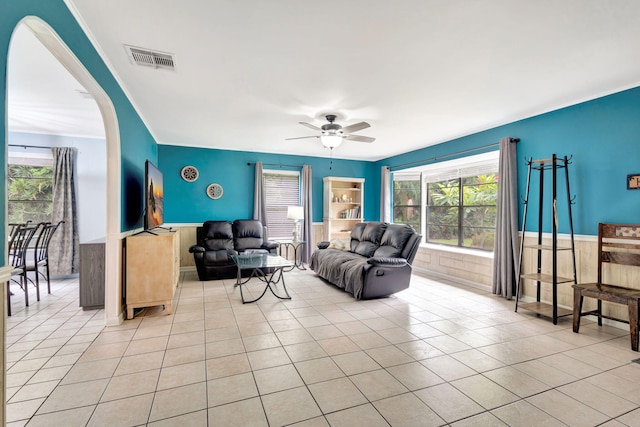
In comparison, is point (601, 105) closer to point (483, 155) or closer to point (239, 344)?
point (483, 155)

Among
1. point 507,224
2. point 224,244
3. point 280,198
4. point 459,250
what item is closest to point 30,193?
point 224,244

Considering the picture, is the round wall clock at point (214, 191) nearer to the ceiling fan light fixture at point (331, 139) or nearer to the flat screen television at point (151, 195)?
the flat screen television at point (151, 195)

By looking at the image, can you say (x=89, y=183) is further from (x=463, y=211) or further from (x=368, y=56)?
(x=463, y=211)

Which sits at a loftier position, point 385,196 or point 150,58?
point 150,58

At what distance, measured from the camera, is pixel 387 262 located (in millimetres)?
4047

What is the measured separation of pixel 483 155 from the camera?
16.1 ft

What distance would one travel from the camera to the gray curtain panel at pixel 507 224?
4164 millimetres

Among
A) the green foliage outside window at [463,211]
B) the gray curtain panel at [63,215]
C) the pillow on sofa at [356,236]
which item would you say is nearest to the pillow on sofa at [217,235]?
the gray curtain panel at [63,215]

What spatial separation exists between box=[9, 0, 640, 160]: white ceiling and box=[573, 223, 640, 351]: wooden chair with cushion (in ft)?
5.02

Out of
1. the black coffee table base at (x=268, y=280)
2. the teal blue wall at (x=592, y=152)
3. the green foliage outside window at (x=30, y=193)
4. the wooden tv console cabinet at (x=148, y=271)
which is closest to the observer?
the teal blue wall at (x=592, y=152)

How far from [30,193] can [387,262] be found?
6.13 meters

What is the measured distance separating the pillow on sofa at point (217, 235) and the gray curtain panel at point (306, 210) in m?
1.61

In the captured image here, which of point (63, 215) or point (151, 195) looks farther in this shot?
point (63, 215)

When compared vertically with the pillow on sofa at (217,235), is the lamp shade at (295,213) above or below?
above
